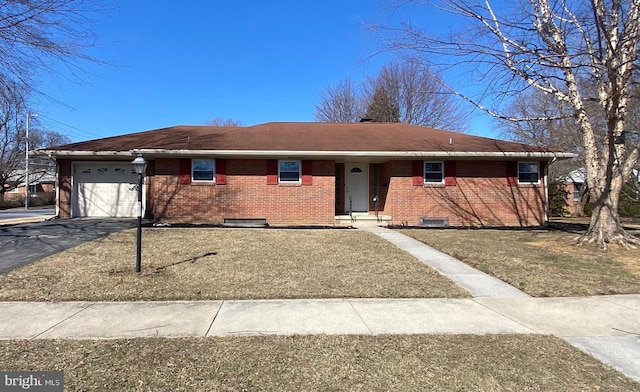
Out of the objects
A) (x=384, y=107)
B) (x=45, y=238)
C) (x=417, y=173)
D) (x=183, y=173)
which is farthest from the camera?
(x=384, y=107)

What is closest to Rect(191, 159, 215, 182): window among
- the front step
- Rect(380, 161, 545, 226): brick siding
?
the front step

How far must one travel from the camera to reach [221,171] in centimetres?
1497

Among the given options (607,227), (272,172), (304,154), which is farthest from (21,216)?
(607,227)

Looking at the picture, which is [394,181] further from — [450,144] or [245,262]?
[245,262]

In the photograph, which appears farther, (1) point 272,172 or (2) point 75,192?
(2) point 75,192

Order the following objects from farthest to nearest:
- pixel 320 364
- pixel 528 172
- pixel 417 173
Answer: pixel 528 172, pixel 417 173, pixel 320 364

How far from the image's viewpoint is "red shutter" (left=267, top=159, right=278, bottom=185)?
15086 mm

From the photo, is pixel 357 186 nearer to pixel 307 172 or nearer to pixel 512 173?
pixel 307 172

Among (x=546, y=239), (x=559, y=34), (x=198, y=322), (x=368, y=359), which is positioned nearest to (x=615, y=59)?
(x=559, y=34)

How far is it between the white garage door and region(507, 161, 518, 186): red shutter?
1516cm

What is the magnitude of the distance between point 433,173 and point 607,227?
622cm

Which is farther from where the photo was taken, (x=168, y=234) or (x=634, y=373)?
(x=168, y=234)

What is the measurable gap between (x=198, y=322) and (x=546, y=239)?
36.1 ft

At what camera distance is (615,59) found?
8461mm
